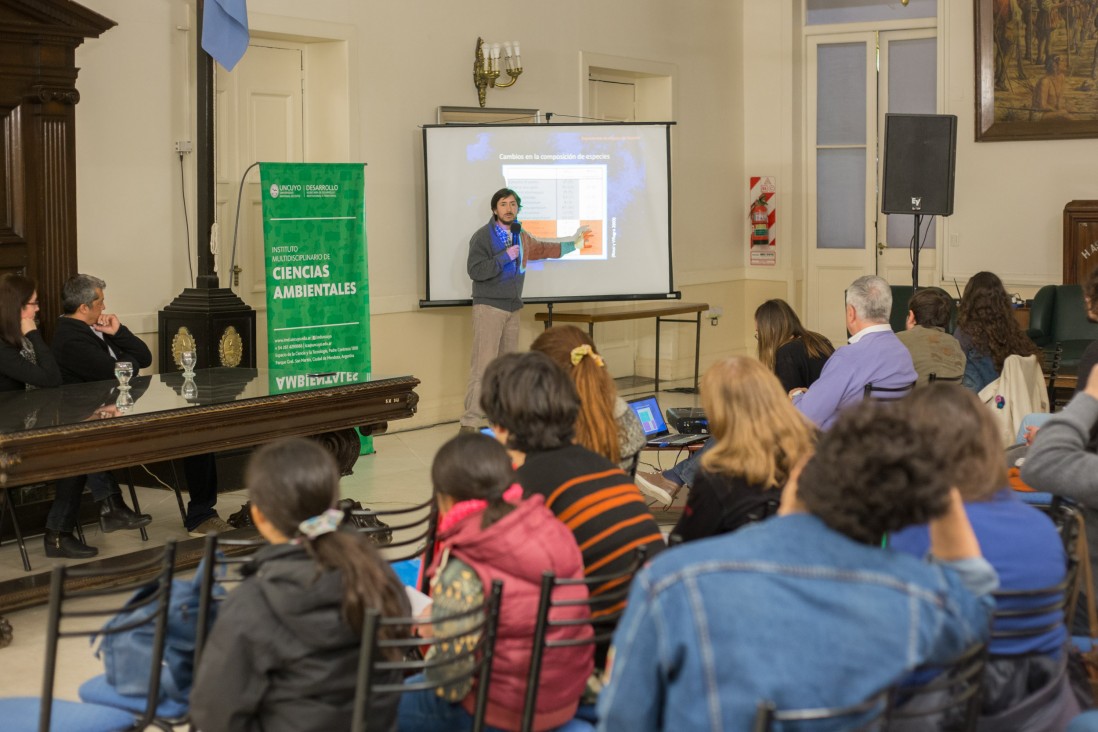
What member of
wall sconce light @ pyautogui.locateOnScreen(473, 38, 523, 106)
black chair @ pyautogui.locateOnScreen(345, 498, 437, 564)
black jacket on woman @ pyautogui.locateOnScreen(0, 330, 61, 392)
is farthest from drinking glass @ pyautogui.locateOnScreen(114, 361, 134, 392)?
wall sconce light @ pyautogui.locateOnScreen(473, 38, 523, 106)

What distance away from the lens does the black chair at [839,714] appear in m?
1.51

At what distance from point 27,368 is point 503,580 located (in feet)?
10.7

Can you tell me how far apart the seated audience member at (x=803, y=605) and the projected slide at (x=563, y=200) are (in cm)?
689

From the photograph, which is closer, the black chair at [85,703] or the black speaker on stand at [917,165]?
the black chair at [85,703]

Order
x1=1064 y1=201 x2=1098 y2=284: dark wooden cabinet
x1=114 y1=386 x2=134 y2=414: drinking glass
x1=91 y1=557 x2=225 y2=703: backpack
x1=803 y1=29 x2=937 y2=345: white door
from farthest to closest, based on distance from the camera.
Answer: x1=803 y1=29 x2=937 y2=345: white door < x1=1064 y1=201 x2=1098 y2=284: dark wooden cabinet < x1=114 y1=386 x2=134 y2=414: drinking glass < x1=91 y1=557 x2=225 y2=703: backpack

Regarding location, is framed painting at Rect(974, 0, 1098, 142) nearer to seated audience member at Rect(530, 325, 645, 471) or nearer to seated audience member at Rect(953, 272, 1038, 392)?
seated audience member at Rect(953, 272, 1038, 392)

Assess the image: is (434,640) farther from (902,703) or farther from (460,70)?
(460,70)

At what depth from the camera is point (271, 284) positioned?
6.77m

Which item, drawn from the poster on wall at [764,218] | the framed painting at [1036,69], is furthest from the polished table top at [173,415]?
the framed painting at [1036,69]

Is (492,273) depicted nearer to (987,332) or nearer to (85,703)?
(987,332)

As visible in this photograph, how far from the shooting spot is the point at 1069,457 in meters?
2.72

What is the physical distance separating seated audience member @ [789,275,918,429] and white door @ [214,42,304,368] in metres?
3.81

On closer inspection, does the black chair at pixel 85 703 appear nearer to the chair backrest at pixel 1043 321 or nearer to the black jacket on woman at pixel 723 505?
the black jacket on woman at pixel 723 505

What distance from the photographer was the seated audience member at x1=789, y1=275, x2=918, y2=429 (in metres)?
4.62
